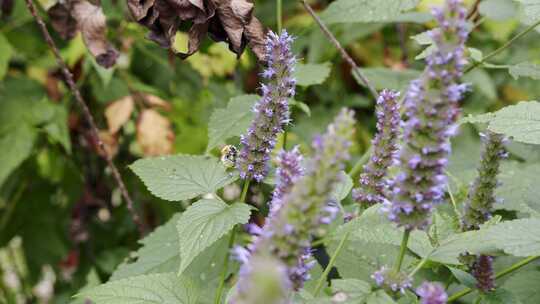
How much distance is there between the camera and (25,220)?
4.61m

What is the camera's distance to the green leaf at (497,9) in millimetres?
3807

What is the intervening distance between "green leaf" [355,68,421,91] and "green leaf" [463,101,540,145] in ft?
4.42

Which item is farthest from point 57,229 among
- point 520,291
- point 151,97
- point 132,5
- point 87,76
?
point 520,291

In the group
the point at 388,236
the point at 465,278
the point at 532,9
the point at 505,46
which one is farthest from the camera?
the point at 505,46

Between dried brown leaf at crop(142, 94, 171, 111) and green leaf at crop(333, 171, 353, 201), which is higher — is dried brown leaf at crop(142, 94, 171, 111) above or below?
below

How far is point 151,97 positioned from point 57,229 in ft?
4.87

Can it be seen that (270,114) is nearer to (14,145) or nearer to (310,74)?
(310,74)

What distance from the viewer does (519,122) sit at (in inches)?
88.7

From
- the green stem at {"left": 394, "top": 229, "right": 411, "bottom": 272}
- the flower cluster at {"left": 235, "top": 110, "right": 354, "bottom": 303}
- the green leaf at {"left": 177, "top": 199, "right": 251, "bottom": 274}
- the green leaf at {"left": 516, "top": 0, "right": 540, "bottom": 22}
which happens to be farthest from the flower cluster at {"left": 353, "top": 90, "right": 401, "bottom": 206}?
the green leaf at {"left": 516, "top": 0, "right": 540, "bottom": 22}

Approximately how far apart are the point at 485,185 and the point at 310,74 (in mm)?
1292

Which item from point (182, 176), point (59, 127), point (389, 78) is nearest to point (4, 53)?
point (59, 127)

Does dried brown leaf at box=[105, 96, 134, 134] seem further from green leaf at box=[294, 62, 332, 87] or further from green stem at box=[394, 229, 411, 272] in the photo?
green stem at box=[394, 229, 411, 272]

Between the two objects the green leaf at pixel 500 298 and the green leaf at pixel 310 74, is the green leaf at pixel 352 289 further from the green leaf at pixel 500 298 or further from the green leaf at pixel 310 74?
the green leaf at pixel 310 74

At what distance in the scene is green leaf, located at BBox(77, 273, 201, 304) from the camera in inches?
81.6
